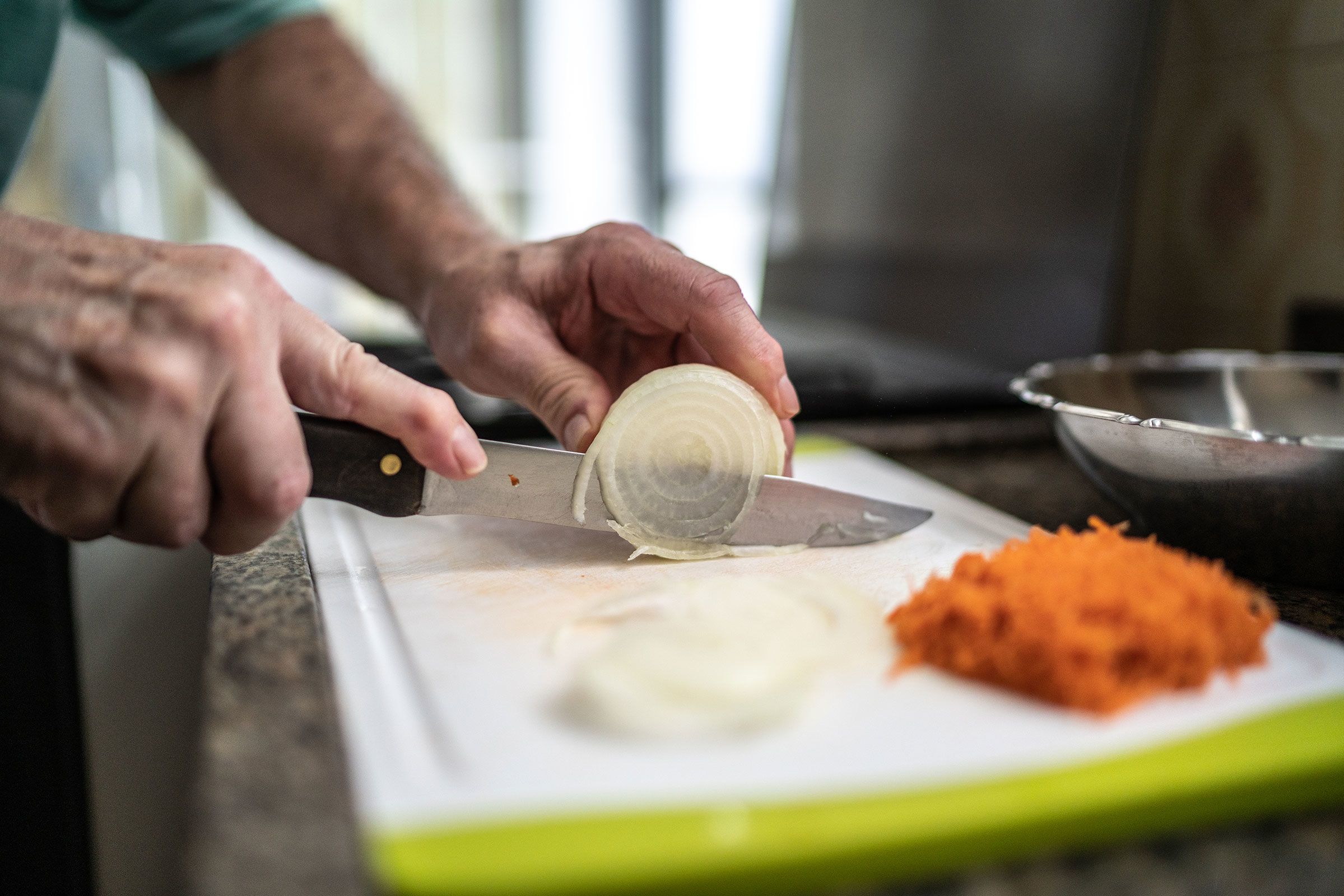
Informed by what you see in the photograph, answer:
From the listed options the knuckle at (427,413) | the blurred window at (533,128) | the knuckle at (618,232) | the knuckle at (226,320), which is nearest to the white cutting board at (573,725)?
the knuckle at (427,413)

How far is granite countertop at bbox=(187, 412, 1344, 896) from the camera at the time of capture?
48 cm

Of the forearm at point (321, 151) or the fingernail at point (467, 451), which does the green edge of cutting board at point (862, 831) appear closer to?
the fingernail at point (467, 451)

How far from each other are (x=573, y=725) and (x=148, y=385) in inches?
14.8

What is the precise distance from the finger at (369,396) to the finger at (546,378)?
0.19 metres

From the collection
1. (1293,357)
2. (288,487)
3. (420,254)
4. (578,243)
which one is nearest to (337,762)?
(288,487)

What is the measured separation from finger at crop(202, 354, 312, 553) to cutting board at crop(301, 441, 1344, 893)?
0.34ft

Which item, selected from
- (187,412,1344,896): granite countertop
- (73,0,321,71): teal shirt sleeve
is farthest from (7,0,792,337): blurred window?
(187,412,1344,896): granite countertop

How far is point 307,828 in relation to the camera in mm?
507

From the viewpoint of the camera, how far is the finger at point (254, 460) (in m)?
0.73

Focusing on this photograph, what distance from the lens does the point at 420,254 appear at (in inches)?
51.4

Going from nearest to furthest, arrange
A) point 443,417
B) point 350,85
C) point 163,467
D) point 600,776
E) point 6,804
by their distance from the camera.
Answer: point 600,776, point 163,467, point 443,417, point 6,804, point 350,85

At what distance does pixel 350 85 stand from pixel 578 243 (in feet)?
2.15

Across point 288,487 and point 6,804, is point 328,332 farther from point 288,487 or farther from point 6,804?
point 6,804

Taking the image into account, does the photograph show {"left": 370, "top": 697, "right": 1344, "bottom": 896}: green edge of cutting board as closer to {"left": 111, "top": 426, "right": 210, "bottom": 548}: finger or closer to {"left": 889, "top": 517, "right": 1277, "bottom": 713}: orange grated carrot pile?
{"left": 889, "top": 517, "right": 1277, "bottom": 713}: orange grated carrot pile
